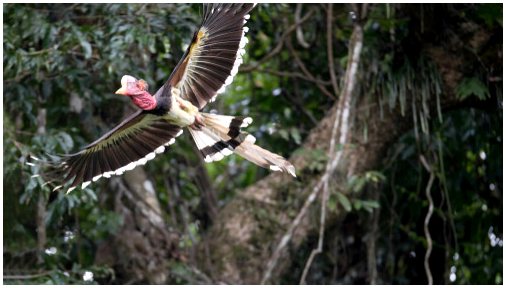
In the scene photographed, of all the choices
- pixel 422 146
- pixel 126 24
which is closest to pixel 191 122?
pixel 126 24

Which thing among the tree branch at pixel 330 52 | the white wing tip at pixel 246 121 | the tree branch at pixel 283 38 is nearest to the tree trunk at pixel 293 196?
the tree branch at pixel 330 52

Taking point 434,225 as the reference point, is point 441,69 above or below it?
above

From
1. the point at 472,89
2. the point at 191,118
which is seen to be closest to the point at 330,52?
the point at 472,89

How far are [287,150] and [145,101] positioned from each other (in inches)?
108

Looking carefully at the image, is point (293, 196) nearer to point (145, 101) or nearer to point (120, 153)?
point (120, 153)

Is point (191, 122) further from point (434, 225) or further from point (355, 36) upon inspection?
point (434, 225)

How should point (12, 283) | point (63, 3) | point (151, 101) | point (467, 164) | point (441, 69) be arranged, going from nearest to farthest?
point (151, 101) < point (12, 283) < point (63, 3) < point (441, 69) < point (467, 164)

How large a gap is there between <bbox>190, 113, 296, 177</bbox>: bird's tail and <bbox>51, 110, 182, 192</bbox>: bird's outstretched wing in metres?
0.16

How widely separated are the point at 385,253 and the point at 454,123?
1007mm

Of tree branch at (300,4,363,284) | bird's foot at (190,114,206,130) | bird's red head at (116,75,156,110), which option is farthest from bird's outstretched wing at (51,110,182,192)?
tree branch at (300,4,363,284)

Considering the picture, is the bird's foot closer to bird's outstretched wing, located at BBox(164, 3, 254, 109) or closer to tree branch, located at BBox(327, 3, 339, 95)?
bird's outstretched wing, located at BBox(164, 3, 254, 109)

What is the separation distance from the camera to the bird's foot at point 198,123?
13.5ft

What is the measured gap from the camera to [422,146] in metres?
6.16

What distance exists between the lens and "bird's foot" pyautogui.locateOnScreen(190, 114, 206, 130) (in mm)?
4117
